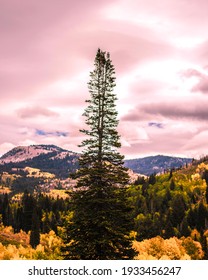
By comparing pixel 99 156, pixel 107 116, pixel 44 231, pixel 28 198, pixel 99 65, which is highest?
pixel 99 65

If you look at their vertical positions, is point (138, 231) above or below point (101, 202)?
below

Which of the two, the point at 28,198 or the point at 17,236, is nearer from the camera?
the point at 17,236

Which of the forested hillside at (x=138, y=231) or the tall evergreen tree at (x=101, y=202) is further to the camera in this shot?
the forested hillside at (x=138, y=231)

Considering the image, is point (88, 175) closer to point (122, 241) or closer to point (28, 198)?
point (122, 241)

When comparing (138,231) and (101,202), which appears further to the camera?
A: (138,231)

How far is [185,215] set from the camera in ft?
593

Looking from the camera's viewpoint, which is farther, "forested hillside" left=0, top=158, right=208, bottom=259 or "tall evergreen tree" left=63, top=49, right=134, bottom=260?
"forested hillside" left=0, top=158, right=208, bottom=259

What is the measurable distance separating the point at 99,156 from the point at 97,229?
7.10 m

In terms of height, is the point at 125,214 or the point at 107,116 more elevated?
the point at 107,116

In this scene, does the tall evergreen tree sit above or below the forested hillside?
above

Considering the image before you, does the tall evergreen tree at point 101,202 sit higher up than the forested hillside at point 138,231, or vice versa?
the tall evergreen tree at point 101,202
